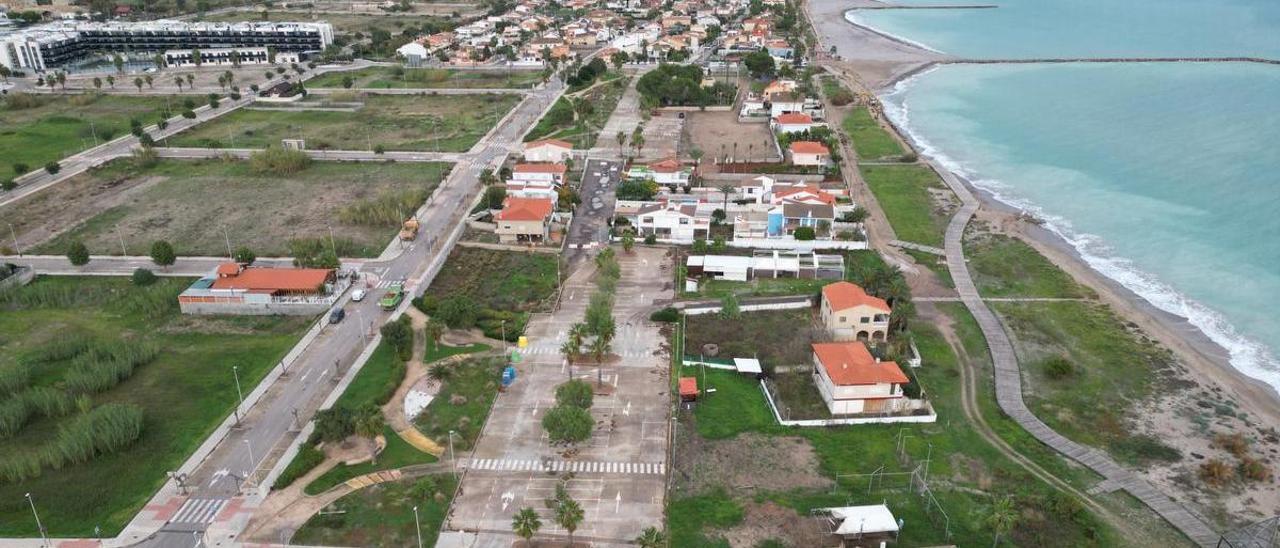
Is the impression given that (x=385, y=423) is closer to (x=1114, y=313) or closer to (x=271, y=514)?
(x=271, y=514)

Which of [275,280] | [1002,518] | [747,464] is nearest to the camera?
[1002,518]

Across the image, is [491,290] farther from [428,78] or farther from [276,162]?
[428,78]

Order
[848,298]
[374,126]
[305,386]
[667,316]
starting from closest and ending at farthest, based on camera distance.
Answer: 1. [305,386]
2. [848,298]
3. [667,316]
4. [374,126]

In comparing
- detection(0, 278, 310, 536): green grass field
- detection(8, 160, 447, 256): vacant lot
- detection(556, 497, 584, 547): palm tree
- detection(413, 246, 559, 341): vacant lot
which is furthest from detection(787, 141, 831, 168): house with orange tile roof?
detection(556, 497, 584, 547): palm tree

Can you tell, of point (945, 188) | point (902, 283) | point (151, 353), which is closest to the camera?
point (151, 353)

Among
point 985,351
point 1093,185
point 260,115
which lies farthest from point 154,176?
point 1093,185

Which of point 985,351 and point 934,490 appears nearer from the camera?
point 934,490

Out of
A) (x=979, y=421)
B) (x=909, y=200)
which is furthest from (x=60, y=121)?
(x=979, y=421)
